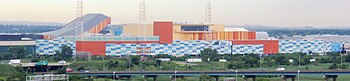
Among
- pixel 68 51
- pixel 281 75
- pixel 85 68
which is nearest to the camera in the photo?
pixel 281 75

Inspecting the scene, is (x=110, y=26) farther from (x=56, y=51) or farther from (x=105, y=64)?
(x=105, y=64)

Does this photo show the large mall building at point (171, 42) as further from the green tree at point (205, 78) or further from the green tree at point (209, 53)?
the green tree at point (205, 78)

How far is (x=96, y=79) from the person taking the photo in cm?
3070

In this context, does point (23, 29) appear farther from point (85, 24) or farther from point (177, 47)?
point (177, 47)

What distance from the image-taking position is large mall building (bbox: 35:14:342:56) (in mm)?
47219

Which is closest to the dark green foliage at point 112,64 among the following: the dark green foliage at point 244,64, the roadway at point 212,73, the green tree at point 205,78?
the roadway at point 212,73

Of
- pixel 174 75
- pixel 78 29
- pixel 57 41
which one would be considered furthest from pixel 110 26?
pixel 174 75

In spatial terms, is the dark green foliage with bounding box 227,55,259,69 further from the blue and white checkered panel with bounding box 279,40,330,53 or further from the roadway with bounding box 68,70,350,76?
the blue and white checkered panel with bounding box 279,40,330,53

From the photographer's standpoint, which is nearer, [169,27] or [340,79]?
Result: [340,79]

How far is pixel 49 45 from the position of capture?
48.8 metres

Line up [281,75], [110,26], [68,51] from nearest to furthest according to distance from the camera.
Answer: [281,75], [68,51], [110,26]

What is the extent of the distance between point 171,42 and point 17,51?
10.1 metres

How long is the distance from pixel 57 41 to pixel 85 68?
11.9 m

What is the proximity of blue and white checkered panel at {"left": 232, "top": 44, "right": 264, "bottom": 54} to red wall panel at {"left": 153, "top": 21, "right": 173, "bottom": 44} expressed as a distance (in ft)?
14.9
